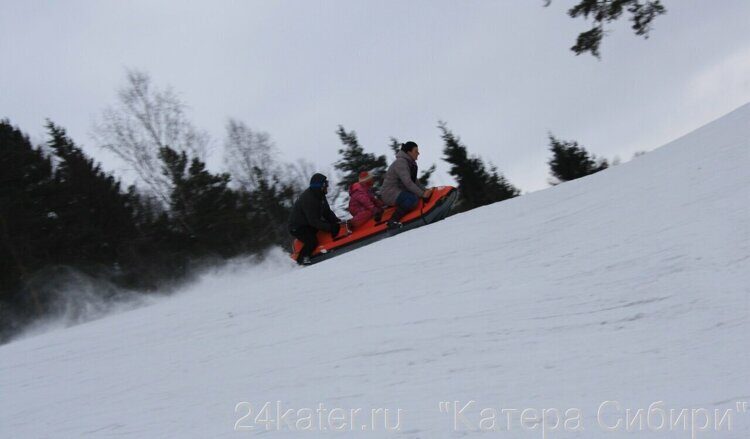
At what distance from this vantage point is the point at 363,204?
10.7 metres

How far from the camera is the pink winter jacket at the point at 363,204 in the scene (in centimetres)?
1068

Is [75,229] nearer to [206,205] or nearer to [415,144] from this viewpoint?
[206,205]

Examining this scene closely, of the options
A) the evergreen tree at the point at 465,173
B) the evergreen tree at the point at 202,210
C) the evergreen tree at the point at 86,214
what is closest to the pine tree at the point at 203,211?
the evergreen tree at the point at 202,210

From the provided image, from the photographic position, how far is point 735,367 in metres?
3.32

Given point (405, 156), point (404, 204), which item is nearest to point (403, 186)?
point (404, 204)

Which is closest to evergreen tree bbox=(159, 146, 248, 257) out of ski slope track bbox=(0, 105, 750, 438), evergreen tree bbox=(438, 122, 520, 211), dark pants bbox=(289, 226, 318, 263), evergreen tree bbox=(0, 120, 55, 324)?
evergreen tree bbox=(0, 120, 55, 324)

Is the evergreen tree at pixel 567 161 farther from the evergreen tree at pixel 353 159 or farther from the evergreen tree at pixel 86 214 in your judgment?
the evergreen tree at pixel 86 214

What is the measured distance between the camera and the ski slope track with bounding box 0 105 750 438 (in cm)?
352

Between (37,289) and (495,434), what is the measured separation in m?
20.5

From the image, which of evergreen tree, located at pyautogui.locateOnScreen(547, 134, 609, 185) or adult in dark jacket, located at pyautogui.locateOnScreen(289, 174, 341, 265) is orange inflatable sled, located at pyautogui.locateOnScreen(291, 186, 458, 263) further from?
evergreen tree, located at pyautogui.locateOnScreen(547, 134, 609, 185)

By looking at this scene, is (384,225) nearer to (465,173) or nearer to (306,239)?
(306,239)

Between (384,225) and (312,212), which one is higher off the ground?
(312,212)

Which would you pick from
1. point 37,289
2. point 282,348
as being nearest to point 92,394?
point 282,348

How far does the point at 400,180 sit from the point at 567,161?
19090mm
